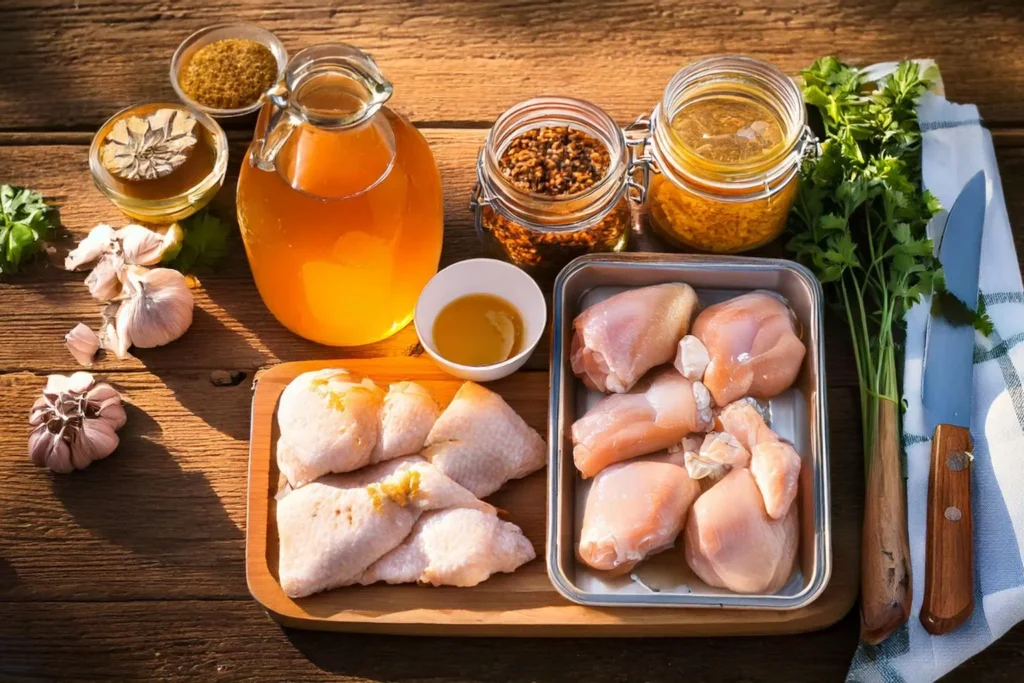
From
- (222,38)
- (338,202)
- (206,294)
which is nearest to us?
(338,202)

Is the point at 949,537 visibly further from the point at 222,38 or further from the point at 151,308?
the point at 222,38

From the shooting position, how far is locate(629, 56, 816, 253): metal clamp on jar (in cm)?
148

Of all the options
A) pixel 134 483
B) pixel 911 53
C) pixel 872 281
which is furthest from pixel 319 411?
pixel 911 53

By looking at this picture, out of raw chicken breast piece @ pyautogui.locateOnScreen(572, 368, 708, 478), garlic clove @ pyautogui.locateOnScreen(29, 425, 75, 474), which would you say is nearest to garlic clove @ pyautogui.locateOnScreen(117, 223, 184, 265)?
garlic clove @ pyautogui.locateOnScreen(29, 425, 75, 474)

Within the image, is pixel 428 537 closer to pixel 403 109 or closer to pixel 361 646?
pixel 361 646

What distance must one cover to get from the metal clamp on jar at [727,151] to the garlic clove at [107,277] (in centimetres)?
91

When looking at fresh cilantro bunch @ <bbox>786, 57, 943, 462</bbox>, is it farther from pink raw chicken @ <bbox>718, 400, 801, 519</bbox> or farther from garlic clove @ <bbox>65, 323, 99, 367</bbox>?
garlic clove @ <bbox>65, 323, 99, 367</bbox>

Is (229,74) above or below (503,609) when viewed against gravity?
above

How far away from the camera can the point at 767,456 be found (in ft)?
4.78

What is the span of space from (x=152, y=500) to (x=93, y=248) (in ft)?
1.48

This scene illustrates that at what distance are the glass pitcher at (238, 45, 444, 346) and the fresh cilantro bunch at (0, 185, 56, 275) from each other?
0.46 m

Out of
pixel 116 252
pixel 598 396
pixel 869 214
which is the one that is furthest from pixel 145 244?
pixel 869 214

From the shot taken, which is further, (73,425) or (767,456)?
(73,425)

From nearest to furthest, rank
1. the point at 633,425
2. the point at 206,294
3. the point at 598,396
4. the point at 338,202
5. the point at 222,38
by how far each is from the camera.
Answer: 1. the point at 338,202
2. the point at 633,425
3. the point at 598,396
4. the point at 206,294
5. the point at 222,38
